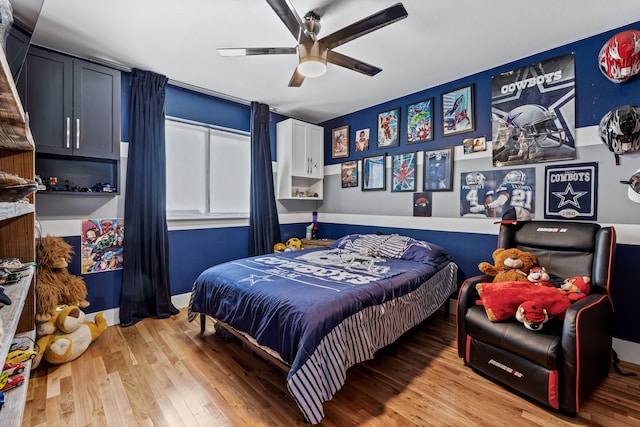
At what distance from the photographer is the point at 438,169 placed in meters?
3.45

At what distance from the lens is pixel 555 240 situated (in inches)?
90.2

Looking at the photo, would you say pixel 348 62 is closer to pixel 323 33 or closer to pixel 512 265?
pixel 323 33

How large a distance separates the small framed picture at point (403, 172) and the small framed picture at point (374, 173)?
0.13 metres

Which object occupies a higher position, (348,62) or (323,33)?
(323,33)

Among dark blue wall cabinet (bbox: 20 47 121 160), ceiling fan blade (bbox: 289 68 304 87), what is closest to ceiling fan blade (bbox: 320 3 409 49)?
ceiling fan blade (bbox: 289 68 304 87)

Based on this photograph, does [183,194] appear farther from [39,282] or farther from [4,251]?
[4,251]

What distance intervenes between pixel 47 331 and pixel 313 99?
3574 mm

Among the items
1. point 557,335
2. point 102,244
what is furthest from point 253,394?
point 102,244

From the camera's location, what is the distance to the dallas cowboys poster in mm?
2445

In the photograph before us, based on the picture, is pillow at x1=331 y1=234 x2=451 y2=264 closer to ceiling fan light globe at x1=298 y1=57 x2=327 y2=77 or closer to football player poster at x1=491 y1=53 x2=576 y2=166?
football player poster at x1=491 y1=53 x2=576 y2=166

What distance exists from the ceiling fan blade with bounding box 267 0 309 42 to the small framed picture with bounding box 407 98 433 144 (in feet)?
6.78

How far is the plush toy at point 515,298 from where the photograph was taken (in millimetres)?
1830

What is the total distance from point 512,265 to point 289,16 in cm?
238

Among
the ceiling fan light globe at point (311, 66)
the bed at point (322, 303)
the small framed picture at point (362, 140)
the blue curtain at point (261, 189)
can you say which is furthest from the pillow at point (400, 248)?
the ceiling fan light globe at point (311, 66)
